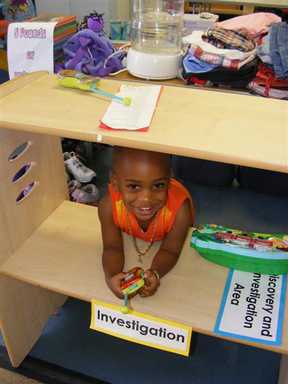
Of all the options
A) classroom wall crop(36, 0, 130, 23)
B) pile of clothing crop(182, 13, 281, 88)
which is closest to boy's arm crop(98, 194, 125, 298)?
pile of clothing crop(182, 13, 281, 88)

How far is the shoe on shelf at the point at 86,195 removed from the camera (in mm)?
1760

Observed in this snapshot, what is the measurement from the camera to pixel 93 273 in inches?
39.1

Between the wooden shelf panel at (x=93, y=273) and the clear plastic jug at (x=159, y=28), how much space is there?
2.58ft

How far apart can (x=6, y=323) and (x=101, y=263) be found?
31cm

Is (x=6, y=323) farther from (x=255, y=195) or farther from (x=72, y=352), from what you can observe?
(x=255, y=195)

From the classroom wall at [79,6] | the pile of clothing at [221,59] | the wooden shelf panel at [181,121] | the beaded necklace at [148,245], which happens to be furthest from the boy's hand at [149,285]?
the classroom wall at [79,6]

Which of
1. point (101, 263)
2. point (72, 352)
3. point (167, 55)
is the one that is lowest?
point (72, 352)

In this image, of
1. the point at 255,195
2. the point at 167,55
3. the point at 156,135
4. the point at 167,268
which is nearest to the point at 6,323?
the point at 167,268

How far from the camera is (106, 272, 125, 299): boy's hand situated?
900mm

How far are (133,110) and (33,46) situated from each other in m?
0.84

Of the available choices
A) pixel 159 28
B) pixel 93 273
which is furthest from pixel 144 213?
pixel 159 28

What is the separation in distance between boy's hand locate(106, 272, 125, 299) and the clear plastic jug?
92 centimetres

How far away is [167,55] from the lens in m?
1.45

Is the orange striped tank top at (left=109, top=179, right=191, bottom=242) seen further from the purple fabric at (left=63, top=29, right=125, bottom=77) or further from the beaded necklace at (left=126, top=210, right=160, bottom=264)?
the purple fabric at (left=63, top=29, right=125, bottom=77)
